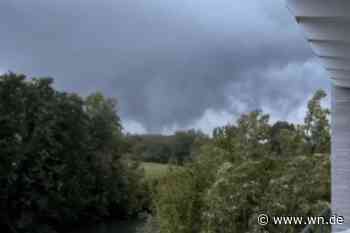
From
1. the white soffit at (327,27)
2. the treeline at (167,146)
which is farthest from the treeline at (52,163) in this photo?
the white soffit at (327,27)

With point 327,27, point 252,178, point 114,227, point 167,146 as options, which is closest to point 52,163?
point 114,227

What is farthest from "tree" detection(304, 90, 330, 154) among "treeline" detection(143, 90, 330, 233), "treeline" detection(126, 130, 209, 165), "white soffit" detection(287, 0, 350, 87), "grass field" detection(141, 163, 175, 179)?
"white soffit" detection(287, 0, 350, 87)

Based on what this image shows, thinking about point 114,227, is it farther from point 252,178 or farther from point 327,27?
point 327,27

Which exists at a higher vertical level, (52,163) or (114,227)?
(52,163)

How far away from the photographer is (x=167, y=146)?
18.6 metres

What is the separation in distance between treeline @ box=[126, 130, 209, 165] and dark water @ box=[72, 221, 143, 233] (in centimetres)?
306

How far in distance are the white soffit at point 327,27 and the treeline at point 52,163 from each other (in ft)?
61.7

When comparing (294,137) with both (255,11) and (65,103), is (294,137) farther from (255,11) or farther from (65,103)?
(65,103)

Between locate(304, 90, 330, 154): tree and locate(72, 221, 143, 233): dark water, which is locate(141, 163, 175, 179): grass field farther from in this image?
locate(304, 90, 330, 154): tree

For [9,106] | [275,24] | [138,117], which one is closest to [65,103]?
[9,106]

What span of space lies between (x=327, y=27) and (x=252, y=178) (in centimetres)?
501

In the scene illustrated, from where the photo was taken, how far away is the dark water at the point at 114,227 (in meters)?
22.4

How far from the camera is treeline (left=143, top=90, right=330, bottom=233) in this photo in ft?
21.4

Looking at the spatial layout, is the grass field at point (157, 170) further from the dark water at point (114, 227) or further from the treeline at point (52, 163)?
the dark water at point (114, 227)
